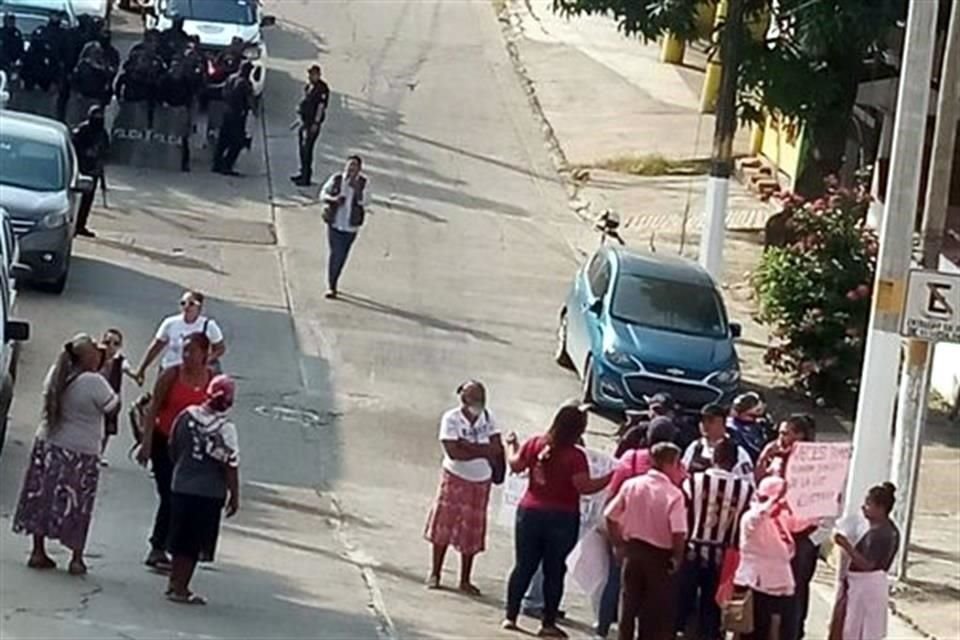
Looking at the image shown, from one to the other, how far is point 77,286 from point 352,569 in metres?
9.74

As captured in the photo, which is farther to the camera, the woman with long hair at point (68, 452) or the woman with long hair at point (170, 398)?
the woman with long hair at point (170, 398)

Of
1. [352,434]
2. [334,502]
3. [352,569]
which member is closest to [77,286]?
[352,434]

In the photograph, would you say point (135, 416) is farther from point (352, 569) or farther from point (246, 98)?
point (246, 98)

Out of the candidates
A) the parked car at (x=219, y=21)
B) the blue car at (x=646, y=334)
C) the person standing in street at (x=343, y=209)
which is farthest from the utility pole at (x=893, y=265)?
the parked car at (x=219, y=21)

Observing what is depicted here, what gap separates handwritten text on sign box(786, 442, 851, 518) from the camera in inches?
605

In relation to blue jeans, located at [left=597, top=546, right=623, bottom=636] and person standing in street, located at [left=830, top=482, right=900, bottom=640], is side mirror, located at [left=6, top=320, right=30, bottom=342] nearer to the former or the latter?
blue jeans, located at [left=597, top=546, right=623, bottom=636]

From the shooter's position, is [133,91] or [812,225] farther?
[133,91]

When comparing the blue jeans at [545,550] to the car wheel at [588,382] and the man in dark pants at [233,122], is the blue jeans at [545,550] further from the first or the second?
the man in dark pants at [233,122]

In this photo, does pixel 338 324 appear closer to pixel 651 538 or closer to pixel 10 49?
pixel 10 49

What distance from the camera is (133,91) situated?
3406cm

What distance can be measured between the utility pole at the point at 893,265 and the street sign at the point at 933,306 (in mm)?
243

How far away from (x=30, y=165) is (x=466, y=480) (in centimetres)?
1122

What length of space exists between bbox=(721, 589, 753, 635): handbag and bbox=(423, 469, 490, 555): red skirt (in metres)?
2.39

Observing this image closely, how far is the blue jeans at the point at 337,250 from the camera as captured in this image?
27.2 m
